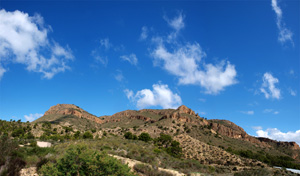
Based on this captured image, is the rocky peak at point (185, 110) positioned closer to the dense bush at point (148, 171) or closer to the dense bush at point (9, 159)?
the dense bush at point (148, 171)

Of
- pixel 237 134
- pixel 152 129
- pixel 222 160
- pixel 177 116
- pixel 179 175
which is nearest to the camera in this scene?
pixel 179 175

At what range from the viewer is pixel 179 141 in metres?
72.0

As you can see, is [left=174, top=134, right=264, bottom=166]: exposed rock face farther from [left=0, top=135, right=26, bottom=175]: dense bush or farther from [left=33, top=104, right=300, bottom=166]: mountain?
[left=0, top=135, right=26, bottom=175]: dense bush

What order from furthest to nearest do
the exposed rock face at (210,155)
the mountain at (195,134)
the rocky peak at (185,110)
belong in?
the rocky peak at (185,110) < the mountain at (195,134) < the exposed rock face at (210,155)

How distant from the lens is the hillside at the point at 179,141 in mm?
27970

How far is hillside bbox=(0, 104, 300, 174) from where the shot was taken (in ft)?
91.8

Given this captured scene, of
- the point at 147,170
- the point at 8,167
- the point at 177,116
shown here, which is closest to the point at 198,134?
the point at 177,116

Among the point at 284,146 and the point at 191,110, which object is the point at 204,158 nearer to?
the point at 191,110

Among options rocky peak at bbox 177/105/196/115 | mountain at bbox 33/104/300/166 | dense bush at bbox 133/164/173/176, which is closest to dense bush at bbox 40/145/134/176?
dense bush at bbox 133/164/173/176

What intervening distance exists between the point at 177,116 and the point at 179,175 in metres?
96.2

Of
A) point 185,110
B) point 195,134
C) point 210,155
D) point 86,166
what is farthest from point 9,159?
point 185,110

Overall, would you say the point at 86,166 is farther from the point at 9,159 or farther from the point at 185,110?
the point at 185,110

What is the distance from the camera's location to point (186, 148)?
62938 millimetres

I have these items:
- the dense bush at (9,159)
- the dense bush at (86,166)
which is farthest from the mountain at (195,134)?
the dense bush at (86,166)
